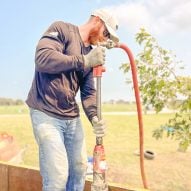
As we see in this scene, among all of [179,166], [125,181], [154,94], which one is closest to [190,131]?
[154,94]

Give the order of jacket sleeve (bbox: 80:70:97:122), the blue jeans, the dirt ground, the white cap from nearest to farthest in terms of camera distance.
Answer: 1. the blue jeans
2. the white cap
3. jacket sleeve (bbox: 80:70:97:122)
4. the dirt ground

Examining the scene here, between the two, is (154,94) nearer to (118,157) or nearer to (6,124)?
(118,157)

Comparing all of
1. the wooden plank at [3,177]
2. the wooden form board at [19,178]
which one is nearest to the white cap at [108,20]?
the wooden form board at [19,178]

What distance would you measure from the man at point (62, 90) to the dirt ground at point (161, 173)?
358 cm

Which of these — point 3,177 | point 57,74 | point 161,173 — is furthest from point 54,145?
point 161,173

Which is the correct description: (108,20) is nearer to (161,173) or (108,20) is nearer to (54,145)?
(54,145)

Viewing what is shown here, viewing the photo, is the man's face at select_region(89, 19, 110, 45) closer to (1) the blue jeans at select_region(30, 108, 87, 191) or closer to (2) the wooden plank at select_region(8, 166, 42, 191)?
(1) the blue jeans at select_region(30, 108, 87, 191)

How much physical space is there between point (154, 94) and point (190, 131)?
696mm

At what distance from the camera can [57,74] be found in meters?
2.29

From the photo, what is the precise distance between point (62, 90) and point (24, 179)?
1113 millimetres

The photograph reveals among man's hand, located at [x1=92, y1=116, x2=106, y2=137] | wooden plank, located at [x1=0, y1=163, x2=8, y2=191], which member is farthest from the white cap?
wooden plank, located at [x1=0, y1=163, x2=8, y2=191]

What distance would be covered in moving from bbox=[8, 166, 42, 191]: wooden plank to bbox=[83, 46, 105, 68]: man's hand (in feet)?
4.02

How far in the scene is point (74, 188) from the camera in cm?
256

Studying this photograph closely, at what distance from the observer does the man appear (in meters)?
2.13
